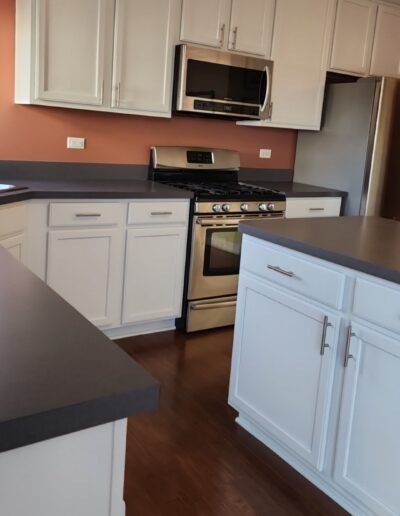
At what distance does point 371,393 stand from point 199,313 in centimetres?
191

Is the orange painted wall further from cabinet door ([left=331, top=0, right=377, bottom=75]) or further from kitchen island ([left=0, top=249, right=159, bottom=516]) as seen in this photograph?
kitchen island ([left=0, top=249, right=159, bottom=516])

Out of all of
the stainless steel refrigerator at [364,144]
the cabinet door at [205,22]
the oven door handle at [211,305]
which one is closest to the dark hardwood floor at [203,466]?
the oven door handle at [211,305]

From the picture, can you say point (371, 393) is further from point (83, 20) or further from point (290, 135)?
point (290, 135)

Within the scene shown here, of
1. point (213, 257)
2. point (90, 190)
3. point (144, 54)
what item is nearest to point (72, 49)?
point (144, 54)

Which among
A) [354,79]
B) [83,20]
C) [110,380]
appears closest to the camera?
[110,380]

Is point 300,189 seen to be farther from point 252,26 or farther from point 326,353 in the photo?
point 326,353

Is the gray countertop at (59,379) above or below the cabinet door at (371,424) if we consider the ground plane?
above

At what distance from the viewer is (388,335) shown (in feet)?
5.94

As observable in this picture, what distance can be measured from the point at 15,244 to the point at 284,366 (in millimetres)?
1479

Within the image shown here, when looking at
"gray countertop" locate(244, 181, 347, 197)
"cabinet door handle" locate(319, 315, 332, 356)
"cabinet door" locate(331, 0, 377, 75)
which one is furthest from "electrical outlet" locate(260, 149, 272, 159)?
"cabinet door handle" locate(319, 315, 332, 356)

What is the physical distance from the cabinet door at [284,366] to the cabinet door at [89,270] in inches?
42.9

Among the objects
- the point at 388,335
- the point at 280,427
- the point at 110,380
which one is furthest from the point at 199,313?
the point at 110,380

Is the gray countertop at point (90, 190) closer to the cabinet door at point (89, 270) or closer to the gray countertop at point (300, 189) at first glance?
the cabinet door at point (89, 270)

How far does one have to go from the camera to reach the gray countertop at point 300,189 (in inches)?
160
